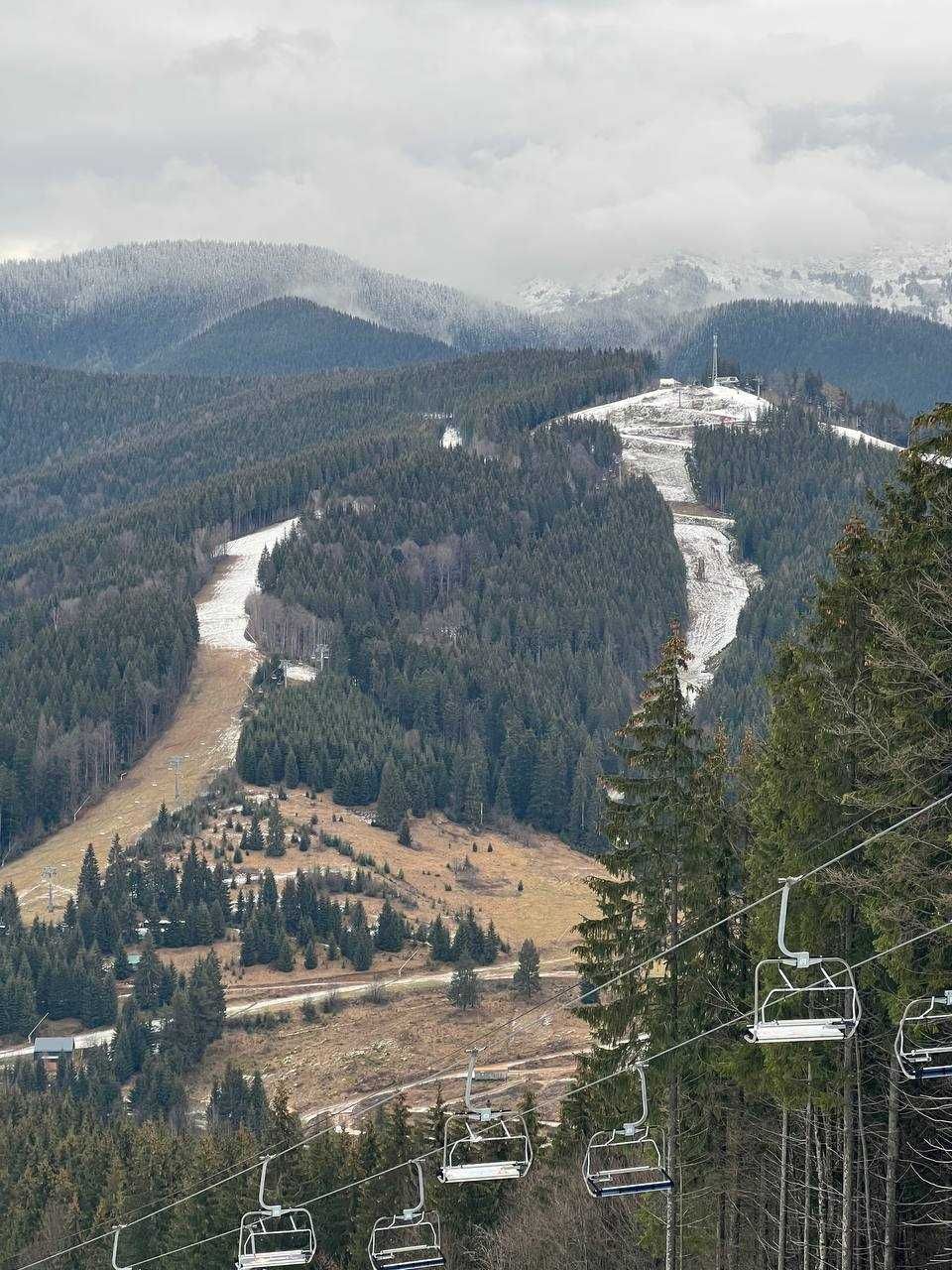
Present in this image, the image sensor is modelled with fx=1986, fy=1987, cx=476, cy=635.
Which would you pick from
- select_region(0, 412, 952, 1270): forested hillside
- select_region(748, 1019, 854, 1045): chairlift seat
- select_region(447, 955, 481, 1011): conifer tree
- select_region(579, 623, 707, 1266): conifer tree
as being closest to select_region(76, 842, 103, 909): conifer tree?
select_region(447, 955, 481, 1011): conifer tree

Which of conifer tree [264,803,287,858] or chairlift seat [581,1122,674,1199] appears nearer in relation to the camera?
chairlift seat [581,1122,674,1199]

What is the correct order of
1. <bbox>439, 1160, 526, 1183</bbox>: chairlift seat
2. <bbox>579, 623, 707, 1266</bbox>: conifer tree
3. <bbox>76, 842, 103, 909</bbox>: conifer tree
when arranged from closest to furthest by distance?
<bbox>439, 1160, 526, 1183</bbox>: chairlift seat, <bbox>579, 623, 707, 1266</bbox>: conifer tree, <bbox>76, 842, 103, 909</bbox>: conifer tree

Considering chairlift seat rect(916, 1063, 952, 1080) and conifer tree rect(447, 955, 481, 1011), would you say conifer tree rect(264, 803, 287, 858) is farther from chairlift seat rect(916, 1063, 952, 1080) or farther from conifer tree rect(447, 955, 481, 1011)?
chairlift seat rect(916, 1063, 952, 1080)

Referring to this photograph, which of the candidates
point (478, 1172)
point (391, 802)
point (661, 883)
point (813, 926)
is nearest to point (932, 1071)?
point (478, 1172)

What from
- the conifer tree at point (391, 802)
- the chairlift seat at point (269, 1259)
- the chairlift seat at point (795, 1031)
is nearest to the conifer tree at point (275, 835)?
the conifer tree at point (391, 802)

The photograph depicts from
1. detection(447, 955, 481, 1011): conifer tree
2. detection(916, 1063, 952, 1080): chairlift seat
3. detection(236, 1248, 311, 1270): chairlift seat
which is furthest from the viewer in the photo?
detection(447, 955, 481, 1011): conifer tree

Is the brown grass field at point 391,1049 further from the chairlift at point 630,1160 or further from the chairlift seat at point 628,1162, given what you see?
the chairlift at point 630,1160

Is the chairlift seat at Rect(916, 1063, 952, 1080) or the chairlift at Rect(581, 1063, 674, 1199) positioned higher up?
the chairlift seat at Rect(916, 1063, 952, 1080)

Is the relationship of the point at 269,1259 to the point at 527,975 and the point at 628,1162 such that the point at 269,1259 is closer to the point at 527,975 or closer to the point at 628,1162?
the point at 628,1162

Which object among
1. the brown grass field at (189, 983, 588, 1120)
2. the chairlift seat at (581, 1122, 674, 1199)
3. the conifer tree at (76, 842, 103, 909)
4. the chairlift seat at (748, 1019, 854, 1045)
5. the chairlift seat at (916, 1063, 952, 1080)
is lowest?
the brown grass field at (189, 983, 588, 1120)

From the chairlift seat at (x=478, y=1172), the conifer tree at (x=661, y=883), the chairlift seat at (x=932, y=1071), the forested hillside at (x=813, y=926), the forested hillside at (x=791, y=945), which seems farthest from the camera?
the conifer tree at (x=661, y=883)

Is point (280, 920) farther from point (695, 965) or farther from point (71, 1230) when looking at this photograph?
point (695, 965)
